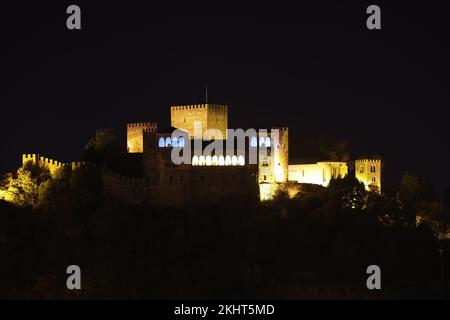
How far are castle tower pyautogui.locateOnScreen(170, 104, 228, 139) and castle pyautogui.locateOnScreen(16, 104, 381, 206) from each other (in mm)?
1588

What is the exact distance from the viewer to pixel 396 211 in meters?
122

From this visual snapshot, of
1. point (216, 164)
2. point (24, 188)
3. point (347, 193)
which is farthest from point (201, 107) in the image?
point (24, 188)

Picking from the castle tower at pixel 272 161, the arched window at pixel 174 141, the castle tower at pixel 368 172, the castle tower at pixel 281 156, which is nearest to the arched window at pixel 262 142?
the castle tower at pixel 272 161

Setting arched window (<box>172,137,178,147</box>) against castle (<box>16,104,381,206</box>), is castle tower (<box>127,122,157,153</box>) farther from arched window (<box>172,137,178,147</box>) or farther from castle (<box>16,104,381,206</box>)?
arched window (<box>172,137,178,147</box>)

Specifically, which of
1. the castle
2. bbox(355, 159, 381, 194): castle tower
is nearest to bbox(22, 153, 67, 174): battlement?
the castle

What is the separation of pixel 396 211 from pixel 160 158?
53.4 feet

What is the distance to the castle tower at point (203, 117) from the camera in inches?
5010

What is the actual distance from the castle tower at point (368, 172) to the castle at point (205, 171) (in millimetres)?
3900

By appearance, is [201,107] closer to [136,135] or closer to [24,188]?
[136,135]

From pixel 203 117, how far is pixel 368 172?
12402mm

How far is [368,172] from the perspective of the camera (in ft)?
424

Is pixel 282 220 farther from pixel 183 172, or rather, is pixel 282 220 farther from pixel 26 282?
pixel 26 282

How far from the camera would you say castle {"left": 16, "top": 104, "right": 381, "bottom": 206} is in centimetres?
11831
